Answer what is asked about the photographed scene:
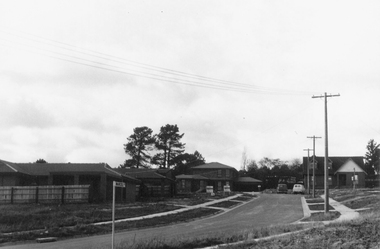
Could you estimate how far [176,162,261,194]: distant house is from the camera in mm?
80000

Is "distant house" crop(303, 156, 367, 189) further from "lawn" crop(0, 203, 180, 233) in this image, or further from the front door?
"lawn" crop(0, 203, 180, 233)

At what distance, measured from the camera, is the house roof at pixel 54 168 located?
42.1 m

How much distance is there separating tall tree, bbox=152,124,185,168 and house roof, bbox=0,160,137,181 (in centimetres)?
4806

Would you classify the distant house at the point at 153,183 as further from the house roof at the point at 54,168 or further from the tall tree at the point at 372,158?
the tall tree at the point at 372,158

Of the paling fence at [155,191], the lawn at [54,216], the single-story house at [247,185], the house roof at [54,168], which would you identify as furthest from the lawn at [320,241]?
the single-story house at [247,185]

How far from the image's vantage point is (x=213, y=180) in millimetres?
82938

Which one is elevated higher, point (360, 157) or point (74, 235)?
point (360, 157)

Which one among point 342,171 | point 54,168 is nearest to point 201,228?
point 54,168

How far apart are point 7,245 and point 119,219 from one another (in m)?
10.3

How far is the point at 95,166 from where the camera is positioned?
45844mm

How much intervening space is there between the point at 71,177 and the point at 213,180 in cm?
4349

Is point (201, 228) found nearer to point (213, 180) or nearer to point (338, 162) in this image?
point (213, 180)

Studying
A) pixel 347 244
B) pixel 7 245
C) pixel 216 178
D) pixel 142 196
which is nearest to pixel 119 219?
pixel 7 245

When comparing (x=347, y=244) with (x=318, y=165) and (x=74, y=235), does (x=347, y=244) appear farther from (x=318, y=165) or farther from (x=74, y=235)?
(x=318, y=165)
